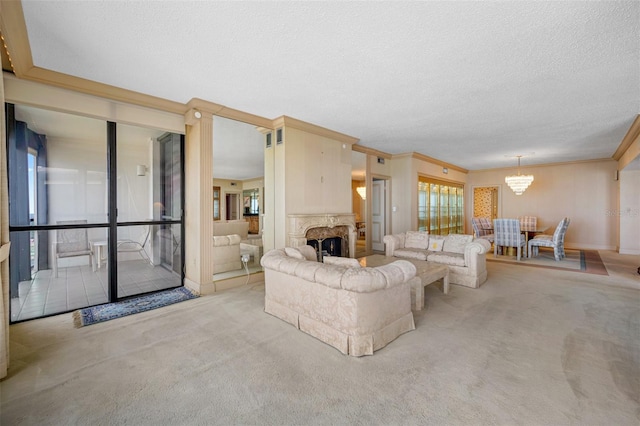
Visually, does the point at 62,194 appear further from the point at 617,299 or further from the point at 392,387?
the point at 617,299

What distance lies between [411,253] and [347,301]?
124 inches

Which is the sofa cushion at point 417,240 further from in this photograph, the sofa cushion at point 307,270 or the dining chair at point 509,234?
the sofa cushion at point 307,270

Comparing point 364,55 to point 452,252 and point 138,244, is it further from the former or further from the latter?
point 138,244

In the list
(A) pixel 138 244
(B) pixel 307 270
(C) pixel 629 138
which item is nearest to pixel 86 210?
(A) pixel 138 244

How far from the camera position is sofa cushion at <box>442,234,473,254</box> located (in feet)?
16.0

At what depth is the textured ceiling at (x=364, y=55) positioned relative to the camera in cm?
212

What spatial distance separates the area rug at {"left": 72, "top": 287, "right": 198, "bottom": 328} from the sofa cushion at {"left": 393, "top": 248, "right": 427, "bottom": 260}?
3.53 meters

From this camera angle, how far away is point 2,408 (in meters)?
1.72

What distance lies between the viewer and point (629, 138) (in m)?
5.47

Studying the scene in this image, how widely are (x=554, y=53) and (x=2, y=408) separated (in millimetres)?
5118

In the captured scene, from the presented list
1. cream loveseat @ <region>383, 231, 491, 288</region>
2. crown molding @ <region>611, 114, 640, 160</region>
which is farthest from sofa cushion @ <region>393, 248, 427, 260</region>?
crown molding @ <region>611, 114, 640, 160</region>

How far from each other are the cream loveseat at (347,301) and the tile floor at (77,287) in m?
2.29

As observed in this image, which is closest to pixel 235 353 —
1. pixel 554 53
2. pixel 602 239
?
pixel 554 53

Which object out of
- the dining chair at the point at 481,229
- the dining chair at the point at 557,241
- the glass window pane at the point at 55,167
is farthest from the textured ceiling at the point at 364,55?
the dining chair at the point at 481,229
